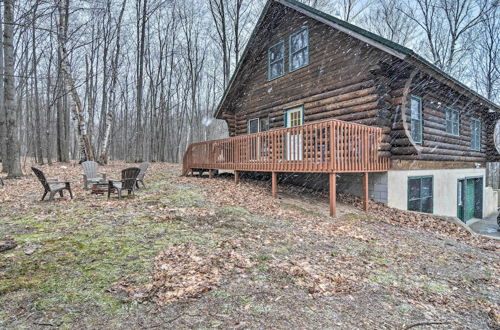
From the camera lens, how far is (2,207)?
20.9 feet

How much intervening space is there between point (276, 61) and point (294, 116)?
296 centimetres

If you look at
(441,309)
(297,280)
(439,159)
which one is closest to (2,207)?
(297,280)

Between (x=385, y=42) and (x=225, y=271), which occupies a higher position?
(x=385, y=42)

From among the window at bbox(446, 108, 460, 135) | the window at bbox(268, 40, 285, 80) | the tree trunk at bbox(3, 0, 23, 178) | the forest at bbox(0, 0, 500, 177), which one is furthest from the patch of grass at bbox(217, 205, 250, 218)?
the forest at bbox(0, 0, 500, 177)

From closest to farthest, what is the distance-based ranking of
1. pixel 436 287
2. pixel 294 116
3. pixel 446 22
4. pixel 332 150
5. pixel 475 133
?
1. pixel 436 287
2. pixel 332 150
3. pixel 294 116
4. pixel 475 133
5. pixel 446 22

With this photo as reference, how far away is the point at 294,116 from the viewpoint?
12.5 metres

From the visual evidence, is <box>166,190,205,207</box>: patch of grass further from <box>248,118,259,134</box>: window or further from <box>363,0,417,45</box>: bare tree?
<box>363,0,417,45</box>: bare tree

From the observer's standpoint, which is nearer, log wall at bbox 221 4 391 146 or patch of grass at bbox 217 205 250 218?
patch of grass at bbox 217 205 250 218

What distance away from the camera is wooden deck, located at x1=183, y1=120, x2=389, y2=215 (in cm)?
751

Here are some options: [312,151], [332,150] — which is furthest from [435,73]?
[312,151]

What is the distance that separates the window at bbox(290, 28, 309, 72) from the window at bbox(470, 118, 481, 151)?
963 cm

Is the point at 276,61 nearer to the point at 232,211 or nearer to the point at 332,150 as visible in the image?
the point at 332,150

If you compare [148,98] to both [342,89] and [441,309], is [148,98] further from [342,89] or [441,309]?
[441,309]

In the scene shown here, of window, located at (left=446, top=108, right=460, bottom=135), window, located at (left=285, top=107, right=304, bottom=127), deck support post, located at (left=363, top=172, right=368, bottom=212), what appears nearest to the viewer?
deck support post, located at (left=363, top=172, right=368, bottom=212)
